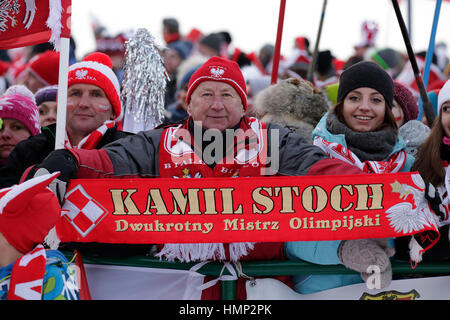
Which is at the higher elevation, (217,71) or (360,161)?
(217,71)

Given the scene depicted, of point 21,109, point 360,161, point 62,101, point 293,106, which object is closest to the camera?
point 62,101

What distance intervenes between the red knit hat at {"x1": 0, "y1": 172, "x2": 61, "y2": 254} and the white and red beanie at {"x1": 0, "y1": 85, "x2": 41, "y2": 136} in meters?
1.88

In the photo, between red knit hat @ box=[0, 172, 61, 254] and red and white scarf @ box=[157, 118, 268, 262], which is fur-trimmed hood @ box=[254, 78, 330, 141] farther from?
red knit hat @ box=[0, 172, 61, 254]

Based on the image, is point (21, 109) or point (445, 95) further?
point (21, 109)

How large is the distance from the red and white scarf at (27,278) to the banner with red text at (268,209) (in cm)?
40

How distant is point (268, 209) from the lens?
116 inches

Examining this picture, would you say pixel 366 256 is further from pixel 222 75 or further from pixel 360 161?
pixel 222 75

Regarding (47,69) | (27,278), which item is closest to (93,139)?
(27,278)

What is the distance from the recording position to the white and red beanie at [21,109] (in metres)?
4.39

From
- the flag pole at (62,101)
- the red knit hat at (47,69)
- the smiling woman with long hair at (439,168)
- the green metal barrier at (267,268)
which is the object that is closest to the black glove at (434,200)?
the smiling woman with long hair at (439,168)

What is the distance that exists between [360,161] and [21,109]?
2370 millimetres

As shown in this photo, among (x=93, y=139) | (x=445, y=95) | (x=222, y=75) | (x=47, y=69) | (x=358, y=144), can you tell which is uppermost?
(x=47, y=69)

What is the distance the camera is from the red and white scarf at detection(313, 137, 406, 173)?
11.4ft
